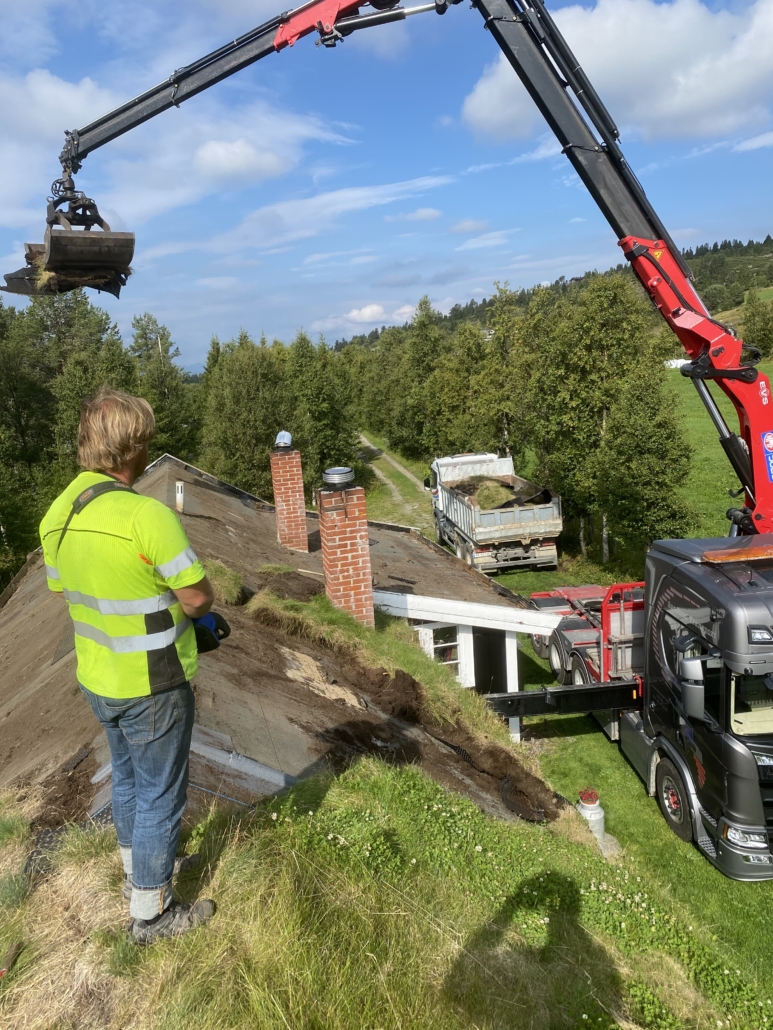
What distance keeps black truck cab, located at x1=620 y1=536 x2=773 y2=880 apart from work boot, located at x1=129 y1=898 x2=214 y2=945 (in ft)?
14.7

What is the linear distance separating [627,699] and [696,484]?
2220 cm

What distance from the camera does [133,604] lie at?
2551 mm

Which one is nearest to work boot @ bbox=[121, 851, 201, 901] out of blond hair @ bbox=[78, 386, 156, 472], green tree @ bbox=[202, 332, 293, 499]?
blond hair @ bbox=[78, 386, 156, 472]

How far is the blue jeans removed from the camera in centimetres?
263

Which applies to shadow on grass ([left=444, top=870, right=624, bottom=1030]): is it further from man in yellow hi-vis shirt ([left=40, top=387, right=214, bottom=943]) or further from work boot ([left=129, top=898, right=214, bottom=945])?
man in yellow hi-vis shirt ([left=40, top=387, right=214, bottom=943])

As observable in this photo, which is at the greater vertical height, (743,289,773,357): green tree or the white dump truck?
(743,289,773,357): green tree

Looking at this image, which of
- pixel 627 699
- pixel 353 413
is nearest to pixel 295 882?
pixel 627 699

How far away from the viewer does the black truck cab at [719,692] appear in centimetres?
556

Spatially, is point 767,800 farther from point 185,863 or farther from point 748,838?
point 185,863

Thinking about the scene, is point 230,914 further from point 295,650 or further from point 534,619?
point 534,619

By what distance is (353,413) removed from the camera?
122ft

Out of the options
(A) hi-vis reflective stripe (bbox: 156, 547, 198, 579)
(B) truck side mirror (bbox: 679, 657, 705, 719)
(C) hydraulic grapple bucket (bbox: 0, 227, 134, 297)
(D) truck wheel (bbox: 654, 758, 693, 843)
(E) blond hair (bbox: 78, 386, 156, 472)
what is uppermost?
(C) hydraulic grapple bucket (bbox: 0, 227, 134, 297)

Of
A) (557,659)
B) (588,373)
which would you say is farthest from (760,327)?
(557,659)

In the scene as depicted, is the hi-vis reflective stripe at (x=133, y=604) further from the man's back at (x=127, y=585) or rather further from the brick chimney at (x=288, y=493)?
the brick chimney at (x=288, y=493)
